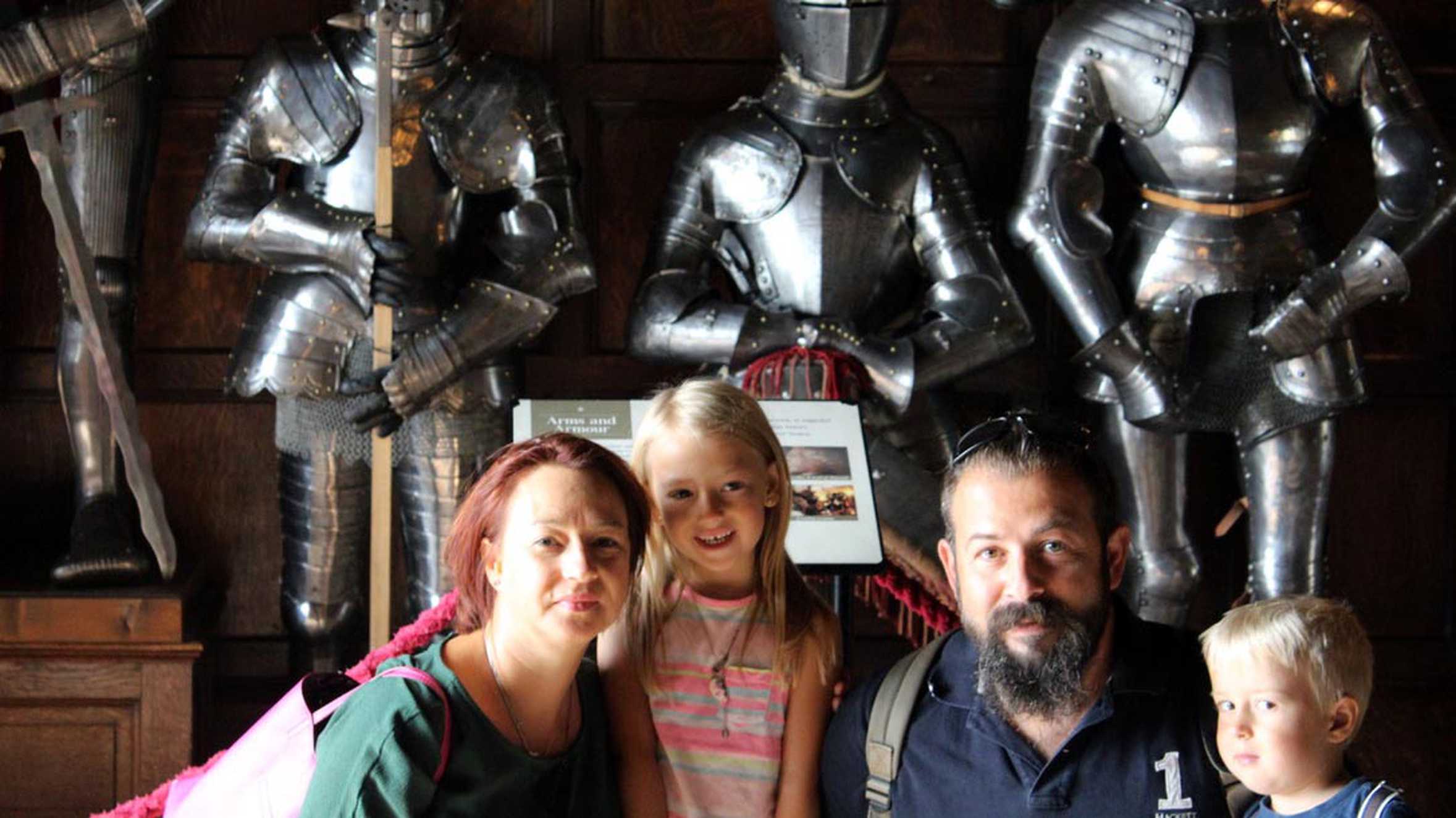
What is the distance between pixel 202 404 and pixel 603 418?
157 cm

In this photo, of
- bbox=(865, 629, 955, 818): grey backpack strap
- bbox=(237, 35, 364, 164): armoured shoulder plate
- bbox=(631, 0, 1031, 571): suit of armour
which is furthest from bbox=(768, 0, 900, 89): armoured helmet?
bbox=(865, 629, 955, 818): grey backpack strap

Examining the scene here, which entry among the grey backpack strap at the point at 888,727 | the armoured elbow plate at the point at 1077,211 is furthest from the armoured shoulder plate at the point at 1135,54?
the grey backpack strap at the point at 888,727

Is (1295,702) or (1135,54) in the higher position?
(1135,54)

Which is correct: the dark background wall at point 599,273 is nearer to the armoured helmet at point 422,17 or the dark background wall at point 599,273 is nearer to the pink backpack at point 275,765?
the armoured helmet at point 422,17

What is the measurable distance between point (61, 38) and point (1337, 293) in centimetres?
250

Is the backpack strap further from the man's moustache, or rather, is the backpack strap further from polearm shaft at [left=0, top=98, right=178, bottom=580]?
polearm shaft at [left=0, top=98, right=178, bottom=580]

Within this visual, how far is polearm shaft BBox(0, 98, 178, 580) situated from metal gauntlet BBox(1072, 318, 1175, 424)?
182 cm

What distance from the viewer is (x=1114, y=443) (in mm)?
3789

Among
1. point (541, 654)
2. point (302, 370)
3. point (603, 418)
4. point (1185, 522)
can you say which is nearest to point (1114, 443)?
point (1185, 522)

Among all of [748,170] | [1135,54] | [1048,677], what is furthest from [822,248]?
[1048,677]

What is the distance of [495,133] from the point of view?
355 centimetres

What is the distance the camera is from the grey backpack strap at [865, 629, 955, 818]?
6.28ft

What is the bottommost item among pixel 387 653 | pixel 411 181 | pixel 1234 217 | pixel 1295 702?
pixel 1295 702

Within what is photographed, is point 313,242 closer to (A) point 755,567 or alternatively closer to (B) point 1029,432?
(A) point 755,567
